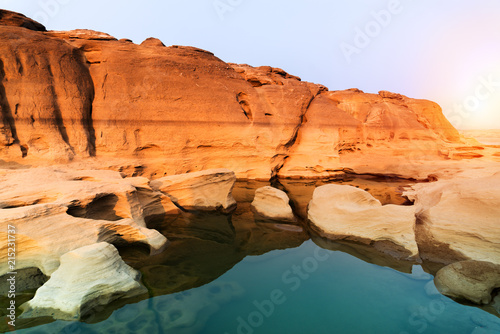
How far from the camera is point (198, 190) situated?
7.90 m

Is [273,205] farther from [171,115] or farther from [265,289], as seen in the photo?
[171,115]

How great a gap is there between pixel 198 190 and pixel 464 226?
6408 millimetres

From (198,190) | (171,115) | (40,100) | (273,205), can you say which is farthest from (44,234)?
(171,115)

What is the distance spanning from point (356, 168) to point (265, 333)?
11.5 m

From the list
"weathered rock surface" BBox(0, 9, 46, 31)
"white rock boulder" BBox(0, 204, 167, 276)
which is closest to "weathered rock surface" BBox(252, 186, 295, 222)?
"white rock boulder" BBox(0, 204, 167, 276)

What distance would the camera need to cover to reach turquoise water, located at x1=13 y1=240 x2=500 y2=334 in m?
3.46

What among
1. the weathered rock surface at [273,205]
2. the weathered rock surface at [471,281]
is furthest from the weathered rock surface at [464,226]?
the weathered rock surface at [273,205]

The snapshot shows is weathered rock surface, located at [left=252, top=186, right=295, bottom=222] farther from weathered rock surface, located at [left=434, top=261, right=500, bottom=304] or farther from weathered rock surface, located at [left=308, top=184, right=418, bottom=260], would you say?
weathered rock surface, located at [left=434, top=261, right=500, bottom=304]

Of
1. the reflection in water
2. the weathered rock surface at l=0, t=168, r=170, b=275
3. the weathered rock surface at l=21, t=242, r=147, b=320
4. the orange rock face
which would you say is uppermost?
the orange rock face

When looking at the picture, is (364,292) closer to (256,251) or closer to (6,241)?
(256,251)

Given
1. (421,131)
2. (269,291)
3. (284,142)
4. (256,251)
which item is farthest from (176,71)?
(421,131)

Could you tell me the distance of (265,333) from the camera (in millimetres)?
3400

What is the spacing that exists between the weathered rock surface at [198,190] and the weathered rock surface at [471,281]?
5.40m

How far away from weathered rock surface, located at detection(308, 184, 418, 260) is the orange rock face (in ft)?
19.4
